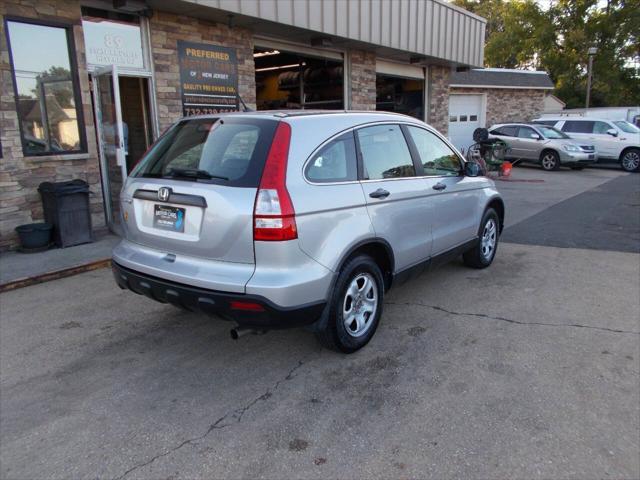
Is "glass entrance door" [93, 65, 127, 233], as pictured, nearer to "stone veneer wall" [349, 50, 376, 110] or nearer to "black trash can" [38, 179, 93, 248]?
"black trash can" [38, 179, 93, 248]

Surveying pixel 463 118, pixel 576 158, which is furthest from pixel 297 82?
pixel 463 118

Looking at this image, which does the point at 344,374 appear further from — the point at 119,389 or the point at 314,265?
the point at 119,389

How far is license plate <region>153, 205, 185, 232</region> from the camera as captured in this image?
11.0ft

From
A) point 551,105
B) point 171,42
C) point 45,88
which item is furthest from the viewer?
point 551,105

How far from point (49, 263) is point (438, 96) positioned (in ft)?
39.8

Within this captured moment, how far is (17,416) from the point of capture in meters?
3.06

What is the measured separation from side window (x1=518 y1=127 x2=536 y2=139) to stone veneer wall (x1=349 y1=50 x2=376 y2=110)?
8722 millimetres

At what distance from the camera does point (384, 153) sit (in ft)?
13.4

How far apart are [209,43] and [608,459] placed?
26.0 feet

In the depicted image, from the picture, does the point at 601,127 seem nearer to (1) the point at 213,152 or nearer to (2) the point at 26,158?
(2) the point at 26,158

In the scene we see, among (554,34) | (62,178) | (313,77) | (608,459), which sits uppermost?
(554,34)

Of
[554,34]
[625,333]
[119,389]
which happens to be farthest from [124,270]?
[554,34]

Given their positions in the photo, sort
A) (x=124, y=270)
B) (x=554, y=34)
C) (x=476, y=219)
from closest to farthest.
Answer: (x=124, y=270) → (x=476, y=219) → (x=554, y=34)

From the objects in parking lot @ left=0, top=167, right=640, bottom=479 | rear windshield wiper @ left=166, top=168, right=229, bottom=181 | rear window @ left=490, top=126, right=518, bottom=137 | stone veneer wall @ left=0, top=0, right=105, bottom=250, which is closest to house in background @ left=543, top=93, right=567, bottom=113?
rear window @ left=490, top=126, right=518, bottom=137
